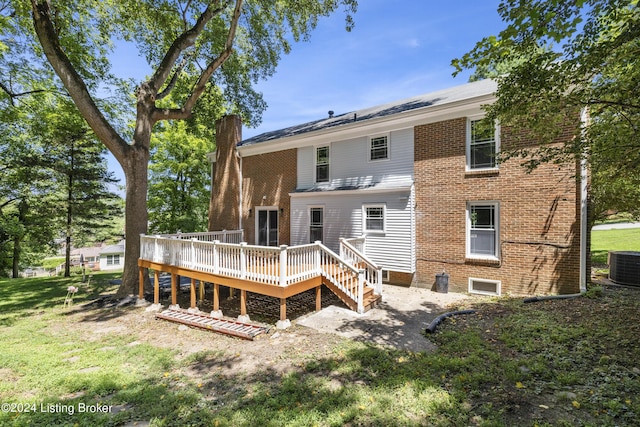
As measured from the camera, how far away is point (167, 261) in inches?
361

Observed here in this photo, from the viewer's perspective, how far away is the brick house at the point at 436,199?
7773 mm

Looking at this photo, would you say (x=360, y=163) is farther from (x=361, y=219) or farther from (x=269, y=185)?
(x=269, y=185)

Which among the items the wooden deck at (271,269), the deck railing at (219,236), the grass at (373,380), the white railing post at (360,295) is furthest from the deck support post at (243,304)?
the deck railing at (219,236)

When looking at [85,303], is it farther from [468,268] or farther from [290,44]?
[290,44]

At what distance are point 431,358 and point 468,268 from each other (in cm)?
519

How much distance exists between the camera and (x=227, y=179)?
14750 millimetres

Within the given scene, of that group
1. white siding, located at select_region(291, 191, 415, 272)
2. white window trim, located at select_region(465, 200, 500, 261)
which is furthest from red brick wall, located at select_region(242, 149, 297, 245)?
white window trim, located at select_region(465, 200, 500, 261)

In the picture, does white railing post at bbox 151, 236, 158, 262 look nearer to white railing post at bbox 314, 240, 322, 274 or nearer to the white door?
the white door

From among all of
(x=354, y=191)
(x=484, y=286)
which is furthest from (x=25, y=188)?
(x=484, y=286)

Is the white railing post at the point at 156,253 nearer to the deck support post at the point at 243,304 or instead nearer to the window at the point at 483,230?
the deck support post at the point at 243,304

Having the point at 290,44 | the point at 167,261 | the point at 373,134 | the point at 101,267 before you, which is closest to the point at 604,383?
the point at 373,134

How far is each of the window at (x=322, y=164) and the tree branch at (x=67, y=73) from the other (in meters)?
7.52

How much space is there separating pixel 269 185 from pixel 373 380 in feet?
34.8

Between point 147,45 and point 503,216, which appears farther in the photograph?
point 147,45
